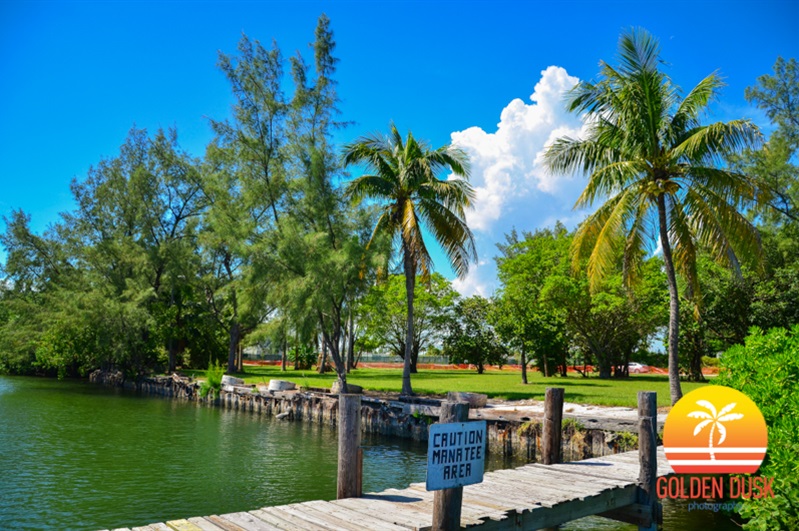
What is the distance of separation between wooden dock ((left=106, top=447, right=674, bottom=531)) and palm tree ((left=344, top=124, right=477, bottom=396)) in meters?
14.1

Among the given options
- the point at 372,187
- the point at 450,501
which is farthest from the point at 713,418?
the point at 372,187

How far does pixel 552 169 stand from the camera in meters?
18.8

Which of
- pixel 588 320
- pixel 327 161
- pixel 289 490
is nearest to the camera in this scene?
pixel 289 490

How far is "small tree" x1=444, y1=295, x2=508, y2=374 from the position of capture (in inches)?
2126

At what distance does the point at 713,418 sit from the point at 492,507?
425 cm

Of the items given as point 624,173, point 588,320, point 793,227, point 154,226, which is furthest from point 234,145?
point 793,227

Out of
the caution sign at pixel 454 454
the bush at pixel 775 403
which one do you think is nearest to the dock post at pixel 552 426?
the bush at pixel 775 403

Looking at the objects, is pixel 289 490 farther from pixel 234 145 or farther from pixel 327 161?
pixel 234 145

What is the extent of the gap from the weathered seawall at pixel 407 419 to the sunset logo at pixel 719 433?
4601 millimetres

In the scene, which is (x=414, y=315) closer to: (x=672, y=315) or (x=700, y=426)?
(x=672, y=315)

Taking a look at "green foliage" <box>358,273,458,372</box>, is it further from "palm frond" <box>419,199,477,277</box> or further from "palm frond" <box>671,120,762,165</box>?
"palm frond" <box>671,120,762,165</box>

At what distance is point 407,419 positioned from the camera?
21.0 meters

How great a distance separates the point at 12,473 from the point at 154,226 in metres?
32.9

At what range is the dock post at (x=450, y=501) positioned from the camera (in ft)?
21.2
